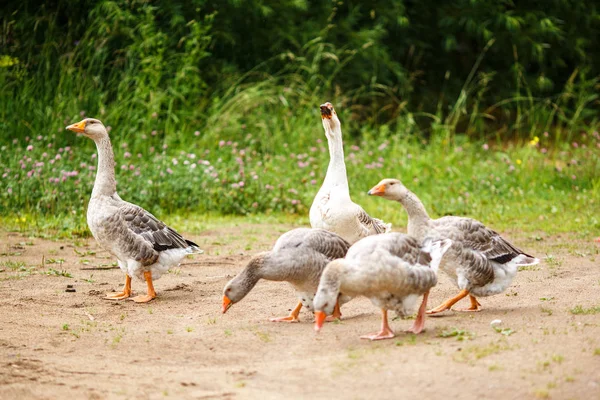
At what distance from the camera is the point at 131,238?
7.07 metres

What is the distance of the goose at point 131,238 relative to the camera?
7.08 meters

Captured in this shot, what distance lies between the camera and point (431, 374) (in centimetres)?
462

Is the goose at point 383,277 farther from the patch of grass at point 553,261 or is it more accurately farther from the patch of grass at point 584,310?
the patch of grass at point 553,261

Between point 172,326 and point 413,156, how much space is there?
8122 mm

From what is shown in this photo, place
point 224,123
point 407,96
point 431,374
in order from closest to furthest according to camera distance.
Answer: point 431,374 < point 224,123 < point 407,96

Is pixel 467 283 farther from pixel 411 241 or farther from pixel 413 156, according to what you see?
pixel 413 156

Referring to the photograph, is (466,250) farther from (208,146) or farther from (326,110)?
(208,146)

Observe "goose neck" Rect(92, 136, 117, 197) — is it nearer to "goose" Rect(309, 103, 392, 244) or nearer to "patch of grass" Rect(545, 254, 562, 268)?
"goose" Rect(309, 103, 392, 244)

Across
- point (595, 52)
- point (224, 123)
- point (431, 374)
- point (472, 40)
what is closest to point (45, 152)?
point (224, 123)

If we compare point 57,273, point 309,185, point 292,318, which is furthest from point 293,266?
point 309,185

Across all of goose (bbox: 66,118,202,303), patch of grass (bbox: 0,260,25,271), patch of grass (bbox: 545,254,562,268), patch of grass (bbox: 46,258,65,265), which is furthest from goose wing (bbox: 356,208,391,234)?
patch of grass (bbox: 0,260,25,271)

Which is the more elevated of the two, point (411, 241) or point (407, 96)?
point (411, 241)

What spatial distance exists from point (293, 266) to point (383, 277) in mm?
792

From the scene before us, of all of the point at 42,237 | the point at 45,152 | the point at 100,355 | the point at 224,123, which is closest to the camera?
the point at 100,355
